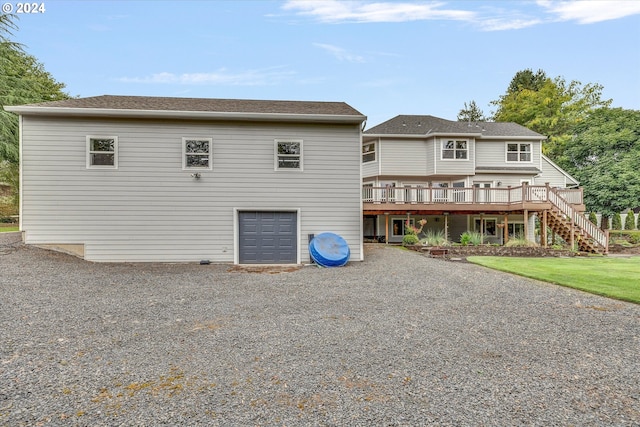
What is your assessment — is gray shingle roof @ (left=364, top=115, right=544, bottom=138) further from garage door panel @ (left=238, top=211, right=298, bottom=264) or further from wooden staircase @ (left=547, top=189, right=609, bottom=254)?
garage door panel @ (left=238, top=211, right=298, bottom=264)

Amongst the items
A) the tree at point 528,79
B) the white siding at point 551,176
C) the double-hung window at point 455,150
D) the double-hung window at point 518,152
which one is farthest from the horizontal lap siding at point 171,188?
the tree at point 528,79

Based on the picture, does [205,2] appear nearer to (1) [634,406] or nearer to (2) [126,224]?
(2) [126,224]

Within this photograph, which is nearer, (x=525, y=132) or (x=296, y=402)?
(x=296, y=402)

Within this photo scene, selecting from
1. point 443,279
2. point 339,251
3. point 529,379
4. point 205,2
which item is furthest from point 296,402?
point 205,2

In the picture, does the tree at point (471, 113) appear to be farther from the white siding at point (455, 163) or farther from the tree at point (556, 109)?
the white siding at point (455, 163)

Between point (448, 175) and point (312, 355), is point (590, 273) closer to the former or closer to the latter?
point (312, 355)

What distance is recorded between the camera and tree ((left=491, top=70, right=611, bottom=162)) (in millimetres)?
31375

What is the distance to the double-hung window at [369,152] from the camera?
19469 millimetres

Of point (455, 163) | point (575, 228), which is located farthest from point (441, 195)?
point (575, 228)

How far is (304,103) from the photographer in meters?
13.0

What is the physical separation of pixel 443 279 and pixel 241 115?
776cm

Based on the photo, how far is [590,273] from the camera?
361 inches

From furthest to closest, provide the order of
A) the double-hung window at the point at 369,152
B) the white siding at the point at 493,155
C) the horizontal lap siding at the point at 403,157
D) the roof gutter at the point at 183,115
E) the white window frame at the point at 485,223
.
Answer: the white siding at the point at 493,155
the white window frame at the point at 485,223
the double-hung window at the point at 369,152
the horizontal lap siding at the point at 403,157
the roof gutter at the point at 183,115

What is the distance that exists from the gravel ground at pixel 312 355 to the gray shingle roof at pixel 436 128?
44.9 ft
